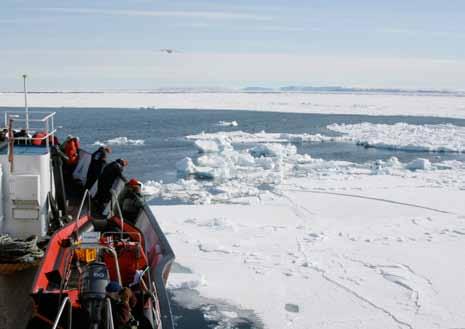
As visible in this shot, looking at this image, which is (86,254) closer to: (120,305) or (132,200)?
(120,305)

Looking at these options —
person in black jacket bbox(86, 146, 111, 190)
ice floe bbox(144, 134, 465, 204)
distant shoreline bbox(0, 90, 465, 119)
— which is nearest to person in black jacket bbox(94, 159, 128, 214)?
person in black jacket bbox(86, 146, 111, 190)

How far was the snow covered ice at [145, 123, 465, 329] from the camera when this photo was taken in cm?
546

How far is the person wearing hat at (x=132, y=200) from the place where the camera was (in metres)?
5.42

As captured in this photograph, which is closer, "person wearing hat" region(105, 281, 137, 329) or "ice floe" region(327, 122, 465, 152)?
"person wearing hat" region(105, 281, 137, 329)

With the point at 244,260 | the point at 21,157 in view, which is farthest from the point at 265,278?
the point at 21,157

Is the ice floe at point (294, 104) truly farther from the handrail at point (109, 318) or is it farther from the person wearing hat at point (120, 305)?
the handrail at point (109, 318)

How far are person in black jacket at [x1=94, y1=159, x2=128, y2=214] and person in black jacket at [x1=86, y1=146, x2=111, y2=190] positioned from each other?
0.47 meters

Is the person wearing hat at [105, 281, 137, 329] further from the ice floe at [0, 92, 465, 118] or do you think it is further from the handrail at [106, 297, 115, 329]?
the ice floe at [0, 92, 465, 118]

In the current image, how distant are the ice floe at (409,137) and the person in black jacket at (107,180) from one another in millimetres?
16378

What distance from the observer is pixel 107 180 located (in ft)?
17.8

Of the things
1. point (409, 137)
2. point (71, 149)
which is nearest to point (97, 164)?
point (71, 149)

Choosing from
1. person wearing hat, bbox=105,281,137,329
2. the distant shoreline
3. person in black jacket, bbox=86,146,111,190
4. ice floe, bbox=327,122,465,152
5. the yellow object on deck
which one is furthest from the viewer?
the distant shoreline

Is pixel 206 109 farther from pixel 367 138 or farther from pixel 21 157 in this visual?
pixel 21 157

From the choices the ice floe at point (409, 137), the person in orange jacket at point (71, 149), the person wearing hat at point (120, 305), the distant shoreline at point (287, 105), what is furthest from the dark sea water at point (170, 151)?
the distant shoreline at point (287, 105)
